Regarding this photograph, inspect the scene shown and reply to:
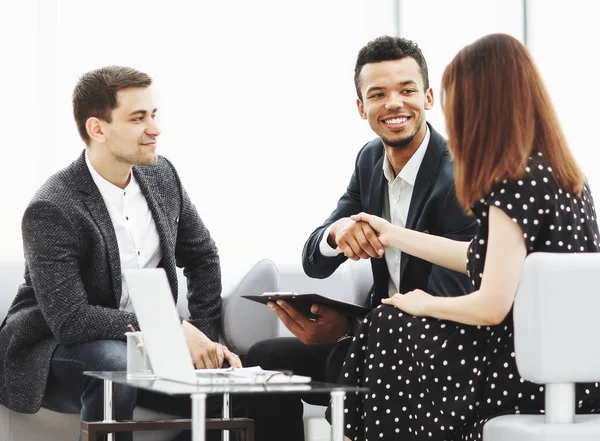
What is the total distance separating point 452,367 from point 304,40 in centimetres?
295

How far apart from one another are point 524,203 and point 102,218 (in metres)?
1.31

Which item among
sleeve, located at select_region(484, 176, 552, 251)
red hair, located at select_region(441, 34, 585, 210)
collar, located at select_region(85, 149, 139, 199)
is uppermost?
red hair, located at select_region(441, 34, 585, 210)

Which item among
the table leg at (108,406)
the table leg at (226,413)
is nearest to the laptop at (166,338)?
the table leg at (108,406)

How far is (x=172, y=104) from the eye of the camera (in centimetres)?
430

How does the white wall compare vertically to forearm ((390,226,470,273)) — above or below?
above

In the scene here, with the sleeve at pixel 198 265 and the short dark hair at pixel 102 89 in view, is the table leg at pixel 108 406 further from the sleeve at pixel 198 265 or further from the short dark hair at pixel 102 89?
the short dark hair at pixel 102 89

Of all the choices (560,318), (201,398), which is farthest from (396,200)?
(201,398)

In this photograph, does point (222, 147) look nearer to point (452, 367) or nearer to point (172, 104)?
point (172, 104)

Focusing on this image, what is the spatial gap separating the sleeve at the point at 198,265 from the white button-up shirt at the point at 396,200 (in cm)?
47

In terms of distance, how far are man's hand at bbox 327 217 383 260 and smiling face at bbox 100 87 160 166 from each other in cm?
66

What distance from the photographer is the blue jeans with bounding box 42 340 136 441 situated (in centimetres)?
233

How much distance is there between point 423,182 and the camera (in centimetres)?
250

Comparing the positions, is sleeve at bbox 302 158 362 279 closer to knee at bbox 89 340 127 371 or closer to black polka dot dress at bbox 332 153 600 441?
knee at bbox 89 340 127 371

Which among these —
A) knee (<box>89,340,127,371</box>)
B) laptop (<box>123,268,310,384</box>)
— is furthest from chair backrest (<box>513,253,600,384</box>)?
knee (<box>89,340,127,371</box>)
